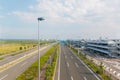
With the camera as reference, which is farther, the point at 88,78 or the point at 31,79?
the point at 88,78

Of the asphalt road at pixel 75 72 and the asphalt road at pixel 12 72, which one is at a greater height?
the asphalt road at pixel 12 72

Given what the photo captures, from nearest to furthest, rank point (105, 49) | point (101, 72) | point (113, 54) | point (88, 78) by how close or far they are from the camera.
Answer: point (88, 78) < point (101, 72) < point (113, 54) < point (105, 49)

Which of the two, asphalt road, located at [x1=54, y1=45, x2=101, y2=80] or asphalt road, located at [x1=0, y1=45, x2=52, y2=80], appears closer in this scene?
asphalt road, located at [x1=0, y1=45, x2=52, y2=80]

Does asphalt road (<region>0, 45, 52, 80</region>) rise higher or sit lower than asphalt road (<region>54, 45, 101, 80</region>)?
higher

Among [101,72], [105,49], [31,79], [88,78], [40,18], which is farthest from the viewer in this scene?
[105,49]

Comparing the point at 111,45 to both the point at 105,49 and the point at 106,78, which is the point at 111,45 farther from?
the point at 106,78

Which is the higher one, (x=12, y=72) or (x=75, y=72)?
(x=12, y=72)

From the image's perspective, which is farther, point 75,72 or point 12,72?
point 75,72

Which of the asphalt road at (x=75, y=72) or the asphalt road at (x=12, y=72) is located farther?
the asphalt road at (x=75, y=72)

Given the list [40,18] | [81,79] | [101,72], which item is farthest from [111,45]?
[40,18]

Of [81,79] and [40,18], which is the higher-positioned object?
[40,18]
